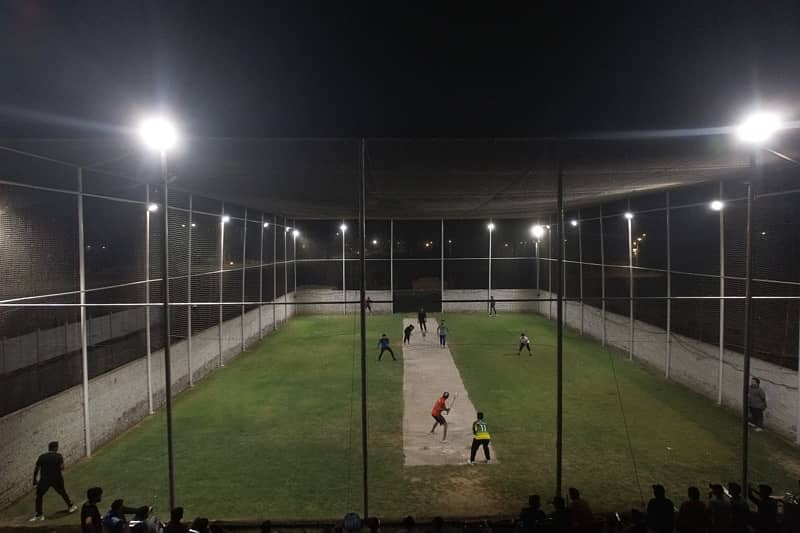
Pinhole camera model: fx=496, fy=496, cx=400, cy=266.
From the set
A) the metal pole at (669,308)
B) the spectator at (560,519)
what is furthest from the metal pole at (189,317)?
the metal pole at (669,308)

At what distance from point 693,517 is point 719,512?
1.74ft

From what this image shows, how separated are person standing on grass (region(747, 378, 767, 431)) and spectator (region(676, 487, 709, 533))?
20.9ft

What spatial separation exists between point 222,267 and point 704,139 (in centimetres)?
1519

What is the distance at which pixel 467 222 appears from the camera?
3009cm

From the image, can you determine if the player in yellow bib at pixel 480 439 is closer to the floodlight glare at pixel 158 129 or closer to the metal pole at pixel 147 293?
the floodlight glare at pixel 158 129

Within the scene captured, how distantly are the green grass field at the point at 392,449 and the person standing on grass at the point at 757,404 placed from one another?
310 mm

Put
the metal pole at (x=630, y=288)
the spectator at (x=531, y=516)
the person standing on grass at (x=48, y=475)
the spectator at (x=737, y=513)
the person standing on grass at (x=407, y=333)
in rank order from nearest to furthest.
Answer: the spectator at (x=531, y=516) → the spectator at (x=737, y=513) → the person standing on grass at (x=48, y=475) → the metal pole at (x=630, y=288) → the person standing on grass at (x=407, y=333)

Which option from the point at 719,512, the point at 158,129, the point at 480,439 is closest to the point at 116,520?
the point at 158,129

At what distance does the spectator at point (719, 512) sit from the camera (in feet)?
20.1

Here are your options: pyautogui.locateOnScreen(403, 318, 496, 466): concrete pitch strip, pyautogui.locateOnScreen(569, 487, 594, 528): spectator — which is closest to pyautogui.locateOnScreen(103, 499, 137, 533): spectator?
pyautogui.locateOnScreen(403, 318, 496, 466): concrete pitch strip

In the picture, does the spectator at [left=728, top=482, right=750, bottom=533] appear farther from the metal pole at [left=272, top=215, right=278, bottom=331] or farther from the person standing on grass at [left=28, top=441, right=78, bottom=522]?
the metal pole at [left=272, top=215, right=278, bottom=331]

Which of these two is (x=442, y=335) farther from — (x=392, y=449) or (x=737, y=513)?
(x=737, y=513)

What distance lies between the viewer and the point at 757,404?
1095 cm

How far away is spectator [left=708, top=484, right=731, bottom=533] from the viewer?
6117 millimetres
